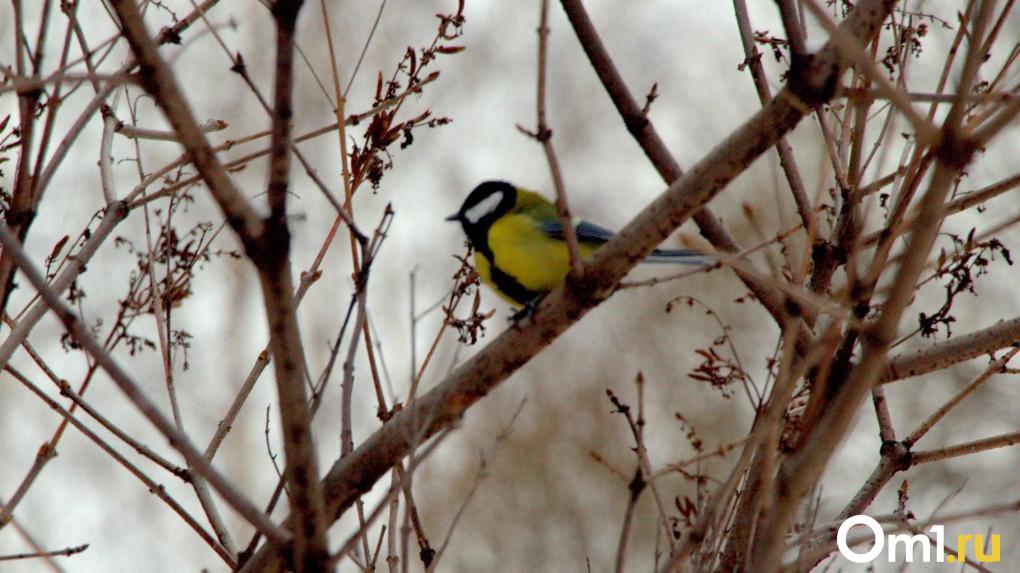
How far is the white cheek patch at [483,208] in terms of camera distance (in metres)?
3.83

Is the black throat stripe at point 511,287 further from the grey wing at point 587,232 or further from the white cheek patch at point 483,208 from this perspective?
the white cheek patch at point 483,208

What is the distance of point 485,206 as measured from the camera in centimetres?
389

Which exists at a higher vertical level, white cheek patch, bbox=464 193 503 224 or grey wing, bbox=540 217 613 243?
white cheek patch, bbox=464 193 503 224

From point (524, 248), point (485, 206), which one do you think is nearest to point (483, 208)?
point (485, 206)

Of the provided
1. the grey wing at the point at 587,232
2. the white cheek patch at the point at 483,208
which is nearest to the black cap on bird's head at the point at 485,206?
the white cheek patch at the point at 483,208

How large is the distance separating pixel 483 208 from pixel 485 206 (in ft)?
0.06

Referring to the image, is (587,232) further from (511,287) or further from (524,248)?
(511,287)

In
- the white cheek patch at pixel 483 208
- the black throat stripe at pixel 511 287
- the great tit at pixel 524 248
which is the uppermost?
the white cheek patch at pixel 483 208

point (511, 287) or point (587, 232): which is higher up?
point (587, 232)

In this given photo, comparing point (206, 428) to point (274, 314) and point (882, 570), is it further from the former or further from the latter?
point (274, 314)

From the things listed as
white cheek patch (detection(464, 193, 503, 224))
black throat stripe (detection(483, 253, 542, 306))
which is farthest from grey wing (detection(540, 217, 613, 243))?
white cheek patch (detection(464, 193, 503, 224))

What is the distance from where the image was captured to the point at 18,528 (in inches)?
65.7

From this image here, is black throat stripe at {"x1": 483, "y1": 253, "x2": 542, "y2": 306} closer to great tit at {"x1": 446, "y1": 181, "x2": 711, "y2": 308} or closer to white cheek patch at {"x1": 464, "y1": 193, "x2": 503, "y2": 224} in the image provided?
great tit at {"x1": 446, "y1": 181, "x2": 711, "y2": 308}

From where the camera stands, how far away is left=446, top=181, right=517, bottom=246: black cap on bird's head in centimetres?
376
